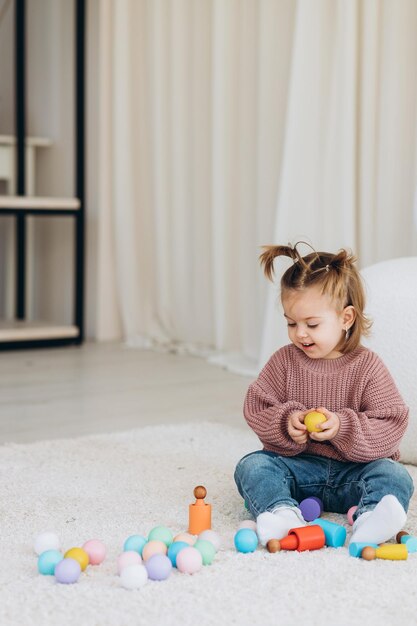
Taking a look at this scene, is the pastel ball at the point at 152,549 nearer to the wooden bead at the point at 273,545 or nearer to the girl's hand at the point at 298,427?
the wooden bead at the point at 273,545

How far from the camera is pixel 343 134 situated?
2477 millimetres

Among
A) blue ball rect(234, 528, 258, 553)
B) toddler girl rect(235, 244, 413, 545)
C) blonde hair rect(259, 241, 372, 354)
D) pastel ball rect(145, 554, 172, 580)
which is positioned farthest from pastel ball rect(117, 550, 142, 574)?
blonde hair rect(259, 241, 372, 354)

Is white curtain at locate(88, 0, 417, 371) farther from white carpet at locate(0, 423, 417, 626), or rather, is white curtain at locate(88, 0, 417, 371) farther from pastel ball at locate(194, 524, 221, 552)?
pastel ball at locate(194, 524, 221, 552)

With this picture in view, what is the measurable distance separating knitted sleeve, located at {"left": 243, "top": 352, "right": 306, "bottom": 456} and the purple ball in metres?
0.09

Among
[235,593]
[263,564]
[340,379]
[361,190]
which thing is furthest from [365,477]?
[361,190]

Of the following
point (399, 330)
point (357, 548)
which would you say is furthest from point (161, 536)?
point (399, 330)

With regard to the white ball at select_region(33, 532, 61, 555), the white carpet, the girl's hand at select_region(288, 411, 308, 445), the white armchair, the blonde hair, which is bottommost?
the white carpet

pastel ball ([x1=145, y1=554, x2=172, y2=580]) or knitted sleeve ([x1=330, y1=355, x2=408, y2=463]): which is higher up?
knitted sleeve ([x1=330, y1=355, x2=408, y2=463])

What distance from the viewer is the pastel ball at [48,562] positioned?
112cm

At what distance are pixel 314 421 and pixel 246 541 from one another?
20cm

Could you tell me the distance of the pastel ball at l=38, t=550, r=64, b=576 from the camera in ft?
3.66

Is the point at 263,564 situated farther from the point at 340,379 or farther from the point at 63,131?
the point at 63,131

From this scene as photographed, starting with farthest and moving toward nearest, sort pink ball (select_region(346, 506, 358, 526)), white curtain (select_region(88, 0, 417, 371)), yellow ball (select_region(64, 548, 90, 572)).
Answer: white curtain (select_region(88, 0, 417, 371)) < pink ball (select_region(346, 506, 358, 526)) < yellow ball (select_region(64, 548, 90, 572))

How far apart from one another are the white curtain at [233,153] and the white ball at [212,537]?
1370 mm
